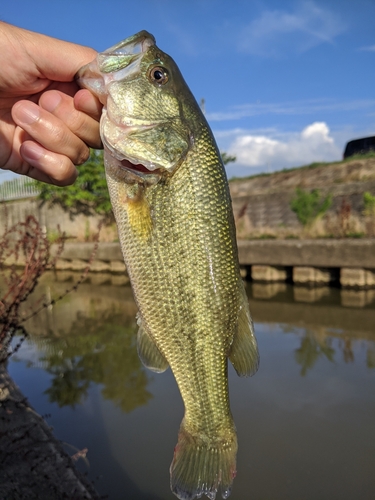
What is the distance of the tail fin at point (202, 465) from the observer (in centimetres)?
178

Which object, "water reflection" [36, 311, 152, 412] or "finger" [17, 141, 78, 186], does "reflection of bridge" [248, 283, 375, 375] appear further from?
"finger" [17, 141, 78, 186]

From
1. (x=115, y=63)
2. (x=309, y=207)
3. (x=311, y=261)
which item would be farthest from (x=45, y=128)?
(x=309, y=207)

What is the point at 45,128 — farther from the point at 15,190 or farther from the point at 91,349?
the point at 15,190

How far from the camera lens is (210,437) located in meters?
1.91

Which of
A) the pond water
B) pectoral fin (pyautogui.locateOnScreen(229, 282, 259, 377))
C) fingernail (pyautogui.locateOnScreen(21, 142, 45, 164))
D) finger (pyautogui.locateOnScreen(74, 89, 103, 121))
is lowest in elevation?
the pond water

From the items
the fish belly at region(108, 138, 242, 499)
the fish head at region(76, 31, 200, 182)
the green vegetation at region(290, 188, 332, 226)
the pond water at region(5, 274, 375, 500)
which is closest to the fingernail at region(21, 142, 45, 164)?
the fish head at region(76, 31, 200, 182)

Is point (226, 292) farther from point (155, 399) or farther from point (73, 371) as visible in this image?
point (73, 371)

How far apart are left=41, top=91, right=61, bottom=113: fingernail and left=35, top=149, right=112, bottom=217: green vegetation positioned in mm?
14473

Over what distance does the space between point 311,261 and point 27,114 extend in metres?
8.89

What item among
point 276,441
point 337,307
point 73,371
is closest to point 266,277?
point 337,307

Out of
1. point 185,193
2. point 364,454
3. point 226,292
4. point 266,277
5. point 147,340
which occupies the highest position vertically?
point 185,193

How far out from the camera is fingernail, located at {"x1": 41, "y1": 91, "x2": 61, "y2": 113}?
2145 mm

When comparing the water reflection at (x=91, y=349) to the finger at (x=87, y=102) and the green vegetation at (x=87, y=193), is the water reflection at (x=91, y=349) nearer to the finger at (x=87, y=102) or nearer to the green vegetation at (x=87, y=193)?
the finger at (x=87, y=102)

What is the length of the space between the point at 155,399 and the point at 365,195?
7917mm
